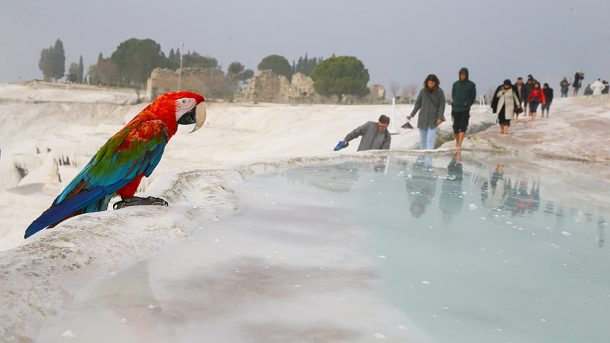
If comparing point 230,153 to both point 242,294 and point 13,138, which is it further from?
point 13,138

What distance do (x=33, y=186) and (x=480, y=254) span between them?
76.6 feet

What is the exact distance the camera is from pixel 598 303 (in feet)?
9.44

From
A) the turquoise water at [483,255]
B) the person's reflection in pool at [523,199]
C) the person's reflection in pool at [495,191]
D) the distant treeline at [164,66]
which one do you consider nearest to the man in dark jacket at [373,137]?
the person's reflection in pool at [495,191]

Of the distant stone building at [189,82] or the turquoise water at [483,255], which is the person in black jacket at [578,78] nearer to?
the turquoise water at [483,255]

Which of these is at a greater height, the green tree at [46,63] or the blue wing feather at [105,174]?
the green tree at [46,63]

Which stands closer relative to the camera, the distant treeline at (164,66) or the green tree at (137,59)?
the distant treeline at (164,66)

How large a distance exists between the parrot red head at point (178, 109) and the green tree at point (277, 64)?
8565 centimetres

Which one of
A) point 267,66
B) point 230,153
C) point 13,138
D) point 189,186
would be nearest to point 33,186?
point 230,153

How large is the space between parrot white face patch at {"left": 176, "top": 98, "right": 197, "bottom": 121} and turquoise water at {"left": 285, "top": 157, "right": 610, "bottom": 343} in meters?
1.43

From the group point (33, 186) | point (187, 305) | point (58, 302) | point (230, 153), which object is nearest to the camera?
point (58, 302)

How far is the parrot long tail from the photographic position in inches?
132

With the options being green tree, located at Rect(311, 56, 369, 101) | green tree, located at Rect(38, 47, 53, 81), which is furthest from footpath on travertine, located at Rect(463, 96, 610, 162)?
green tree, located at Rect(38, 47, 53, 81)

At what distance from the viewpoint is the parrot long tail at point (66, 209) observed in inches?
132

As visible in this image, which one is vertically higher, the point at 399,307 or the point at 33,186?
the point at 399,307
